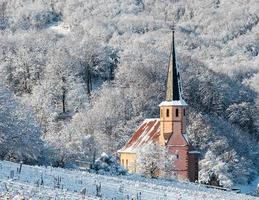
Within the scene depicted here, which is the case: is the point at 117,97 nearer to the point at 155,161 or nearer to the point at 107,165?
the point at 155,161

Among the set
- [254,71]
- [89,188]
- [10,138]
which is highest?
[254,71]

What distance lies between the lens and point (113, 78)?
120m

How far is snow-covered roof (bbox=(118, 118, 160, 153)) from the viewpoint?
74512 mm

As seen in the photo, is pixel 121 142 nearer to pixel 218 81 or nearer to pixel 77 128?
pixel 77 128

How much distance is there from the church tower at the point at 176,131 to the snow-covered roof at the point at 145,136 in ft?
6.25

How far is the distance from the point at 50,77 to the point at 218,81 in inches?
1262

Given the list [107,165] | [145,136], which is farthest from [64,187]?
[145,136]

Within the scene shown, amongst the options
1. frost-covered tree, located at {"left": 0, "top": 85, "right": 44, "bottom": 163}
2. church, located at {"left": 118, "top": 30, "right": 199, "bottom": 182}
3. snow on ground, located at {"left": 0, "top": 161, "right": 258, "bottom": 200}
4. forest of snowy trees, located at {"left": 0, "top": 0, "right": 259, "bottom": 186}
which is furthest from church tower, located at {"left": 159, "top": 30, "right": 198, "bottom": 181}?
snow on ground, located at {"left": 0, "top": 161, "right": 258, "bottom": 200}

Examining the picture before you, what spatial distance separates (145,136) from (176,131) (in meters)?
5.38

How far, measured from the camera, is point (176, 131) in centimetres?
7212

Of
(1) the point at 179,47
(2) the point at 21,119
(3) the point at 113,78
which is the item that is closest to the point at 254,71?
(1) the point at 179,47

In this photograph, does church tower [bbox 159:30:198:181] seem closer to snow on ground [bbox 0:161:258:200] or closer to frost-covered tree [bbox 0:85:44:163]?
frost-covered tree [bbox 0:85:44:163]

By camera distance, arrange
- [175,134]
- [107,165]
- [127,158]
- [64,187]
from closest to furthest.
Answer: [64,187] < [107,165] < [175,134] < [127,158]

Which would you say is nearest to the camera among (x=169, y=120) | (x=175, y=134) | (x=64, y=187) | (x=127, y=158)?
(x=64, y=187)
